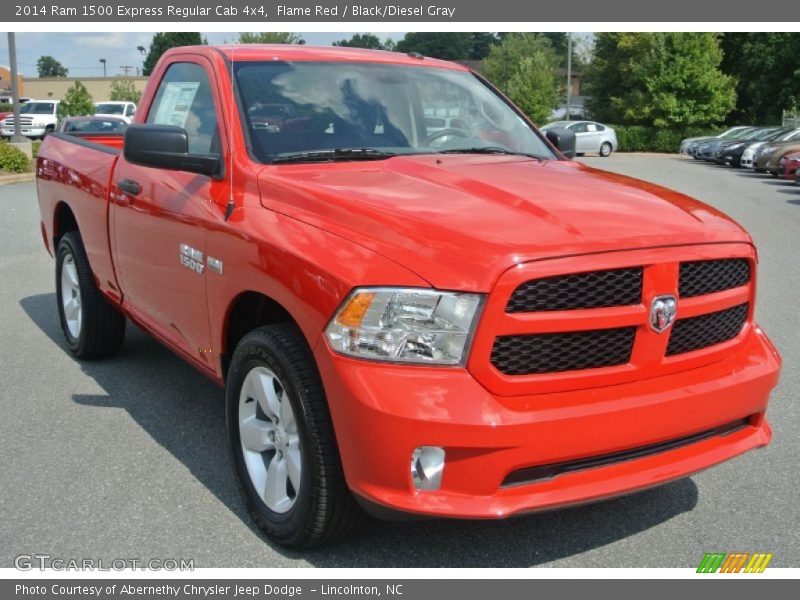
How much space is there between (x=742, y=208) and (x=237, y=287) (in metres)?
14.9

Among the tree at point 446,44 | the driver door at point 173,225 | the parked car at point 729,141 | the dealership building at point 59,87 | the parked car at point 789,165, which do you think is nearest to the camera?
the driver door at point 173,225

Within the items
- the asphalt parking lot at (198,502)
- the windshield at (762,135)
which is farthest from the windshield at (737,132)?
the asphalt parking lot at (198,502)

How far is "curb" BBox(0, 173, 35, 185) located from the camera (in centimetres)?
1992

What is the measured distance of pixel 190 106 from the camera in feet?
15.2

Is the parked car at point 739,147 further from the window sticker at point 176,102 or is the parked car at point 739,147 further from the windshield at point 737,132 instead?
the window sticker at point 176,102

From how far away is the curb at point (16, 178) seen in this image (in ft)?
65.4

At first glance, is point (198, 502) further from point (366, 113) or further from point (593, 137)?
point (593, 137)

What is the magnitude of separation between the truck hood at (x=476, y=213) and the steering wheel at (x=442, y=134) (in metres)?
0.41

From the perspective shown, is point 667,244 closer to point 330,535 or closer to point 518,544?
point 518,544

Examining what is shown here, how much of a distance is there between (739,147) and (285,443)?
101 ft

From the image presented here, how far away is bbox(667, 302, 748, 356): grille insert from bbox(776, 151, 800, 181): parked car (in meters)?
22.4

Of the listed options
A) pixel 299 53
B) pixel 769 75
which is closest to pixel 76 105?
pixel 299 53

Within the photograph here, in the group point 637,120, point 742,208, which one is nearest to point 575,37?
point 637,120

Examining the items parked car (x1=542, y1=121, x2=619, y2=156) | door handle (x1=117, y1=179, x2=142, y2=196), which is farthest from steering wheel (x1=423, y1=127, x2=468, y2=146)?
parked car (x1=542, y1=121, x2=619, y2=156)
